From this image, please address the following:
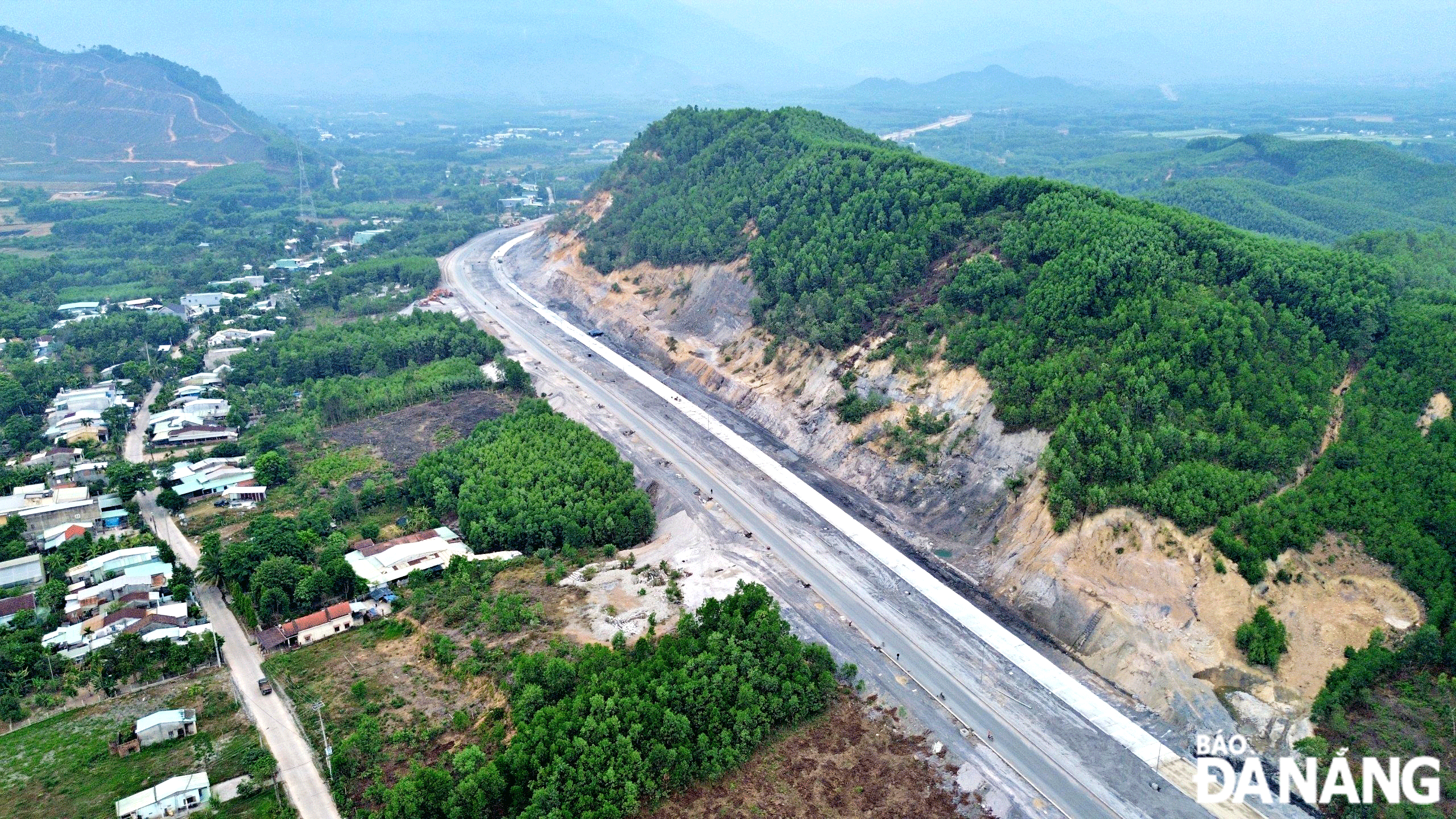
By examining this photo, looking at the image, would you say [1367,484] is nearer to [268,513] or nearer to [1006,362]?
[1006,362]

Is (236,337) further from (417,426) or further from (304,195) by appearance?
(304,195)

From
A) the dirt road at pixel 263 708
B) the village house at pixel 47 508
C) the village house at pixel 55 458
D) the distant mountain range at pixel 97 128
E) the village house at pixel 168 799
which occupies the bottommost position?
the dirt road at pixel 263 708

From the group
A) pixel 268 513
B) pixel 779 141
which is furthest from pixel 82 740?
pixel 779 141

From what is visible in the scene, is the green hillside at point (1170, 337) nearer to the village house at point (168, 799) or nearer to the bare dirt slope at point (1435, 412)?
the bare dirt slope at point (1435, 412)

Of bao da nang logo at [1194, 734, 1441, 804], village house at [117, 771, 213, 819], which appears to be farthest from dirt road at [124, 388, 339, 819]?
bao da nang logo at [1194, 734, 1441, 804]

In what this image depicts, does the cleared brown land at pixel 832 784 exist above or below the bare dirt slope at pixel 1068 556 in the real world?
below

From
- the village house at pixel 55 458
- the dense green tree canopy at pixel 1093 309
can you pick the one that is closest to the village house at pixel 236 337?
the village house at pixel 55 458

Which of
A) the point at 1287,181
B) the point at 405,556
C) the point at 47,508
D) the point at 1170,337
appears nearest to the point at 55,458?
the point at 47,508

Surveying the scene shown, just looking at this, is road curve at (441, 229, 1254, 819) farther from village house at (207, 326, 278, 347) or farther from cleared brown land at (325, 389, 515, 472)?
village house at (207, 326, 278, 347)
